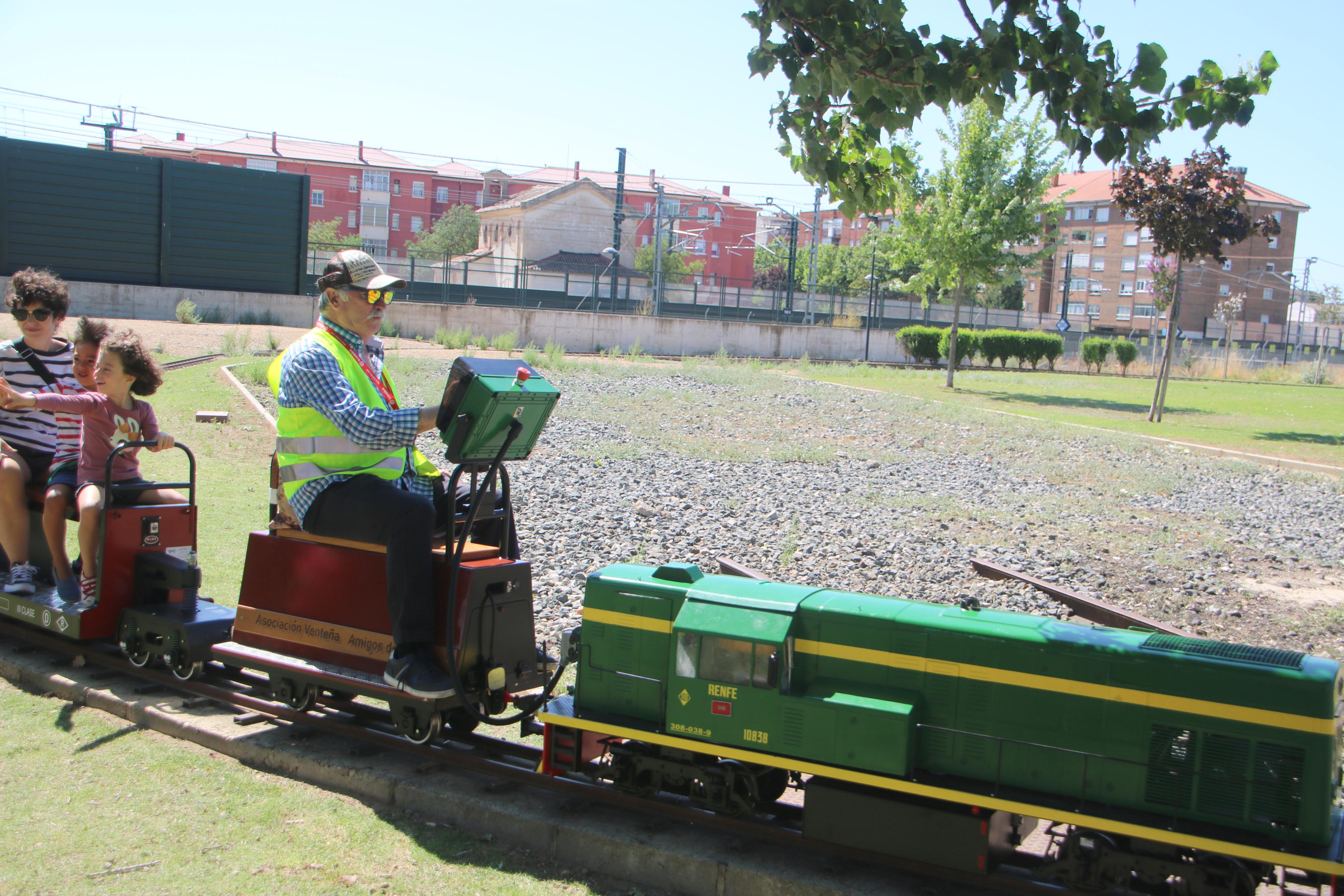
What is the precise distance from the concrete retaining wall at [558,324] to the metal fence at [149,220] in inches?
27.0

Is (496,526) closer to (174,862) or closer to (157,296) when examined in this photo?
(174,862)

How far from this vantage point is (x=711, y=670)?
4.29m

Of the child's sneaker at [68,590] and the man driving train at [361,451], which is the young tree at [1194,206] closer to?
the man driving train at [361,451]

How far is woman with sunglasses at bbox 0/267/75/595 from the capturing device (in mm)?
6449

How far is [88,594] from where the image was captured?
246 inches

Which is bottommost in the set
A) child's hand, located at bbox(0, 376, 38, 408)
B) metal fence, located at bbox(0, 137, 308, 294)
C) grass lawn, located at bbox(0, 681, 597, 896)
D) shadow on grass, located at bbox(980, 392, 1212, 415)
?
grass lawn, located at bbox(0, 681, 597, 896)

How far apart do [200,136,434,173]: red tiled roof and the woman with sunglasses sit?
87948 millimetres

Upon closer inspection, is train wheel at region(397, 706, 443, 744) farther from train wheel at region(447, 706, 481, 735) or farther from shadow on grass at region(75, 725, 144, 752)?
shadow on grass at region(75, 725, 144, 752)

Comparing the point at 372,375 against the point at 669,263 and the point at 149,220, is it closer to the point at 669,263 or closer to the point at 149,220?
the point at 149,220

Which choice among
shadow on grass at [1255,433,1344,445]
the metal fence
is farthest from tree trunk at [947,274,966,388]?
the metal fence

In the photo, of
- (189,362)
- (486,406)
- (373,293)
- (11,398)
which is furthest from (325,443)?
(189,362)

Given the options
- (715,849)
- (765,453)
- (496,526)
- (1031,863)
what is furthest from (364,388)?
(765,453)

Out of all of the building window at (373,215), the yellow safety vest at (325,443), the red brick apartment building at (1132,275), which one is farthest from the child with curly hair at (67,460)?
the building window at (373,215)

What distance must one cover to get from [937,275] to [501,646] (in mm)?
28657
